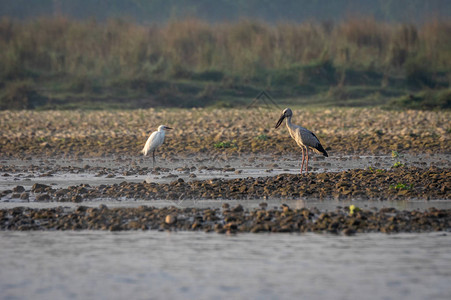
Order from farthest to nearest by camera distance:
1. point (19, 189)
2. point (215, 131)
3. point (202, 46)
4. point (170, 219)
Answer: point (202, 46) → point (215, 131) → point (19, 189) → point (170, 219)

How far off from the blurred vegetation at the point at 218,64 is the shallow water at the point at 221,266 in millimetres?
19414

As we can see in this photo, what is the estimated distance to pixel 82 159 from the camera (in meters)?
16.9

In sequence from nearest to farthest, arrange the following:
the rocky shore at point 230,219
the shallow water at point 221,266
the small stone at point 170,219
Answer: the shallow water at point 221,266 → the rocky shore at point 230,219 → the small stone at point 170,219

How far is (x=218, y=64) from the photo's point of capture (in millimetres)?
33594

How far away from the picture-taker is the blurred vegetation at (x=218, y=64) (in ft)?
97.2

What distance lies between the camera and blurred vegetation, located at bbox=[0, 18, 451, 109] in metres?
29.6

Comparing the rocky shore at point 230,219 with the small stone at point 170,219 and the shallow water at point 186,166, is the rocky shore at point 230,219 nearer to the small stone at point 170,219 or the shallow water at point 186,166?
the small stone at point 170,219

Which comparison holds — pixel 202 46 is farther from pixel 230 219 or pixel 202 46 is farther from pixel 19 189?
pixel 230 219

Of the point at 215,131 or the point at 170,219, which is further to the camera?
the point at 215,131

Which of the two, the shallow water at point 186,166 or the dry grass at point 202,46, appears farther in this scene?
the dry grass at point 202,46

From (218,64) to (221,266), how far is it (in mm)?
26584

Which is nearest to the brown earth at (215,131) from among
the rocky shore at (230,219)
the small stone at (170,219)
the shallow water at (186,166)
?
the shallow water at (186,166)

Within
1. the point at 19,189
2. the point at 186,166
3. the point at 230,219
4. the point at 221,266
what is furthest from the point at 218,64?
the point at 221,266

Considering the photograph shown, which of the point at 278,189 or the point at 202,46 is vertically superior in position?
the point at 202,46
